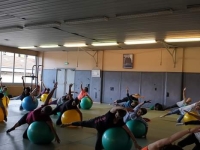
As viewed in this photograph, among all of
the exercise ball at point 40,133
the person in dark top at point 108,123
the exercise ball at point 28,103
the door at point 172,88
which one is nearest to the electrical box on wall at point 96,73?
the door at point 172,88

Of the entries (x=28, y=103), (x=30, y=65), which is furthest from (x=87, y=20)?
(x=30, y=65)

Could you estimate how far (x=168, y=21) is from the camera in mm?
7301

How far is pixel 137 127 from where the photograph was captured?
5875mm

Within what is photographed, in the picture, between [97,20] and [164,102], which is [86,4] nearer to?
[97,20]

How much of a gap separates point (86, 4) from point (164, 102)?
7988 mm

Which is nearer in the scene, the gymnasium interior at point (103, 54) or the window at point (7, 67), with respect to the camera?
the gymnasium interior at point (103, 54)

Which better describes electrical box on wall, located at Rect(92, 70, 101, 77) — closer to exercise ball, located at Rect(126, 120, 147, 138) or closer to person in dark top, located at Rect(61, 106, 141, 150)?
exercise ball, located at Rect(126, 120, 147, 138)

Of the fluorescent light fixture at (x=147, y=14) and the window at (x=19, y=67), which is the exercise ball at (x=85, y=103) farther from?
the window at (x=19, y=67)

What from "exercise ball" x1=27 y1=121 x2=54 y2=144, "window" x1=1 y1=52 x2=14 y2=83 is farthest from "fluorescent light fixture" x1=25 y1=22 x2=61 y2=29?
"window" x1=1 y1=52 x2=14 y2=83

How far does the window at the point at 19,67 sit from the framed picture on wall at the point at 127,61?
730cm

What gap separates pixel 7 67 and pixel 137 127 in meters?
12.0

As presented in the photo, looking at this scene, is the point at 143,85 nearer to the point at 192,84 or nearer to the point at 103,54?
the point at 192,84

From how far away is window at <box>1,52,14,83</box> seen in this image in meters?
15.1

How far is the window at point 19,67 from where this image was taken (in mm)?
15898
